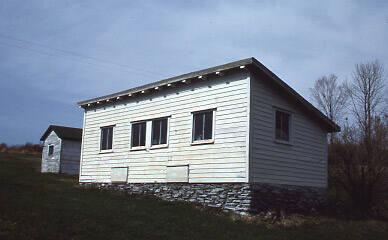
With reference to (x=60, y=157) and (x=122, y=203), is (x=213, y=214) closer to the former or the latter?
(x=122, y=203)

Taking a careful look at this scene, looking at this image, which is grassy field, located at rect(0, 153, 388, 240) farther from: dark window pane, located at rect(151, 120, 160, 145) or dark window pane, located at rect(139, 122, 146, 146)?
dark window pane, located at rect(139, 122, 146, 146)

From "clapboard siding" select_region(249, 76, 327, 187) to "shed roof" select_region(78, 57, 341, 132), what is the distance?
0.30 m

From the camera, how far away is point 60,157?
37750 mm

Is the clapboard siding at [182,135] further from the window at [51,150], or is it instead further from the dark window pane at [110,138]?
the window at [51,150]

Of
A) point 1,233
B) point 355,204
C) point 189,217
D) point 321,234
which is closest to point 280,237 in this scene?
point 321,234

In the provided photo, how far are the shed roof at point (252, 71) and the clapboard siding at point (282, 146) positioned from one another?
304mm

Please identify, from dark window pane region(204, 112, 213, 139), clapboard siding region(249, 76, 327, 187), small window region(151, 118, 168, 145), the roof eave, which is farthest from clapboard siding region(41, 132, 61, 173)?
clapboard siding region(249, 76, 327, 187)

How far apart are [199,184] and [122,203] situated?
3.06m

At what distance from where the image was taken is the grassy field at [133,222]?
36.8 feet

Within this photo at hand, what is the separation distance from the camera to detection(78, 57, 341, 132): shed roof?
17.0 meters

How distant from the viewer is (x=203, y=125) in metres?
18.6

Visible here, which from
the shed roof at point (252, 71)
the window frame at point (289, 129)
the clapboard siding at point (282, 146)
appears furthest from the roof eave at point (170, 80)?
the window frame at point (289, 129)

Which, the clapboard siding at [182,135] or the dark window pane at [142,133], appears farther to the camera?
the dark window pane at [142,133]

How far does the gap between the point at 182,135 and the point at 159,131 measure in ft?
5.73
